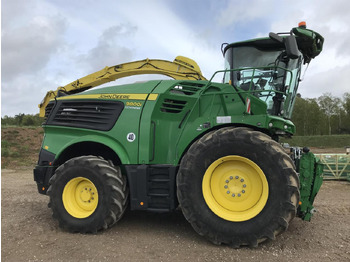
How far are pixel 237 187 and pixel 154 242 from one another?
4.36 feet

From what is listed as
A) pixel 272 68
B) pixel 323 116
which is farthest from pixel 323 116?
pixel 272 68

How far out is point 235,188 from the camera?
12.3ft

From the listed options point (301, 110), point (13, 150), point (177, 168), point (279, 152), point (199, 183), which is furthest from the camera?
point (301, 110)

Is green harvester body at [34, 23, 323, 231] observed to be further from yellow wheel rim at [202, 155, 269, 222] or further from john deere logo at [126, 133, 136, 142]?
yellow wheel rim at [202, 155, 269, 222]

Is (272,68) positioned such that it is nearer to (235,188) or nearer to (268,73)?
(268,73)

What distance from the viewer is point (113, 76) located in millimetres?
6551

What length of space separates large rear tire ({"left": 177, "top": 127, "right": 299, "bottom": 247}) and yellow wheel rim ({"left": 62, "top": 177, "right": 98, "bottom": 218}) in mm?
1410

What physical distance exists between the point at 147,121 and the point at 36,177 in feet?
7.16

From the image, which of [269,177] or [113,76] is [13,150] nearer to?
[113,76]

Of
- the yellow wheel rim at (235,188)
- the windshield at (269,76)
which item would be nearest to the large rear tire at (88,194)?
the yellow wheel rim at (235,188)

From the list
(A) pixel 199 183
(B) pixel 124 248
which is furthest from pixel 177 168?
(B) pixel 124 248

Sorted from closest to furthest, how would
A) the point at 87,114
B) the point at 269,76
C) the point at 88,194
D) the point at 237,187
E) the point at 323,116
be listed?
the point at 237,187 < the point at 88,194 < the point at 269,76 < the point at 87,114 < the point at 323,116

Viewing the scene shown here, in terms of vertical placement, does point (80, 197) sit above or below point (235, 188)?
below

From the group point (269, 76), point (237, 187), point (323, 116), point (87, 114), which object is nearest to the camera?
point (237, 187)
